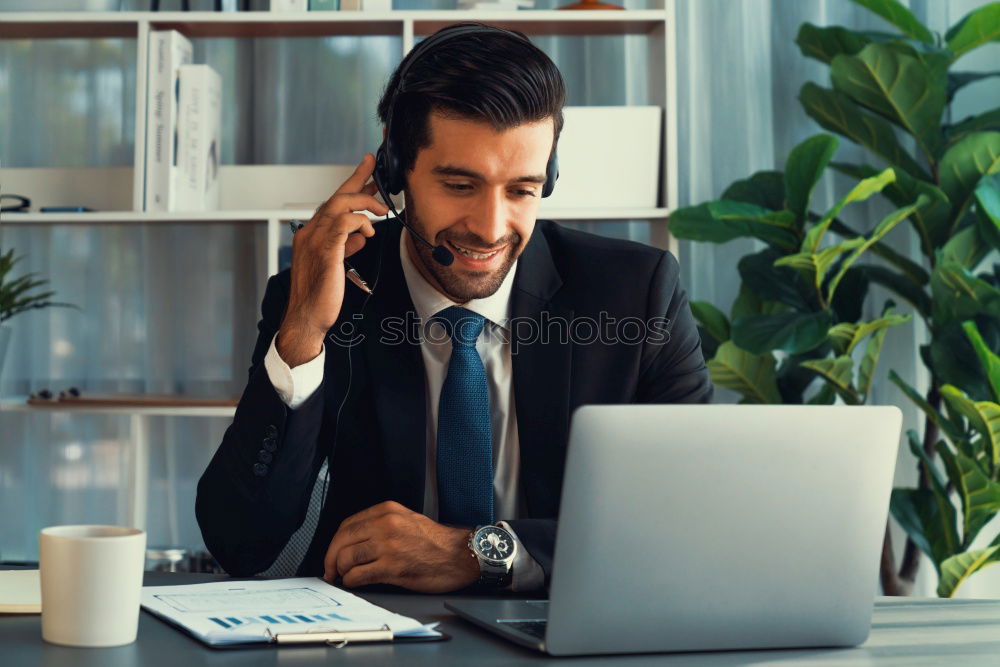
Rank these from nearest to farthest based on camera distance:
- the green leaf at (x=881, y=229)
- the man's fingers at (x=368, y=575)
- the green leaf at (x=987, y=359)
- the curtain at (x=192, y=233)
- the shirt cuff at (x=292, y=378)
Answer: the man's fingers at (x=368, y=575)
the shirt cuff at (x=292, y=378)
the green leaf at (x=987, y=359)
the green leaf at (x=881, y=229)
the curtain at (x=192, y=233)

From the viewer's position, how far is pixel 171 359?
2.85 m

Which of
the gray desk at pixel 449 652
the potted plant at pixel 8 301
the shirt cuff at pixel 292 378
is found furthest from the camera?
the potted plant at pixel 8 301

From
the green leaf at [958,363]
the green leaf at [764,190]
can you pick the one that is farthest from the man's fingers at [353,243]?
the green leaf at [958,363]

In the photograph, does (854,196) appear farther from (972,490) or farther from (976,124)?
(972,490)

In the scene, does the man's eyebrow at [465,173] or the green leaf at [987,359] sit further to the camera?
the green leaf at [987,359]

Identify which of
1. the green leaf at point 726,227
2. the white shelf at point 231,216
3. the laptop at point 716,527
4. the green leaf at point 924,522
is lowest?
the green leaf at point 924,522

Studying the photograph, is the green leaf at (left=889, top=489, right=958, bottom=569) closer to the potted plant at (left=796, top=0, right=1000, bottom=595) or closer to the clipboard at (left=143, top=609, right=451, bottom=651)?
the potted plant at (left=796, top=0, right=1000, bottom=595)

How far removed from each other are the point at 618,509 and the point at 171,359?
2.25 metres

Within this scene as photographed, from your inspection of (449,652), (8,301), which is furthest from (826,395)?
(8,301)

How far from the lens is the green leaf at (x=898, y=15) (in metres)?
2.50

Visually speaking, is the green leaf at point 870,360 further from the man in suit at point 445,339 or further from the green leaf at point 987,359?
the man in suit at point 445,339

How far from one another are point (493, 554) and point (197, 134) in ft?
5.36

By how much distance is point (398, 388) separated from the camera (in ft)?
4.83

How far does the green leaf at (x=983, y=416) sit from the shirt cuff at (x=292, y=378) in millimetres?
1475
